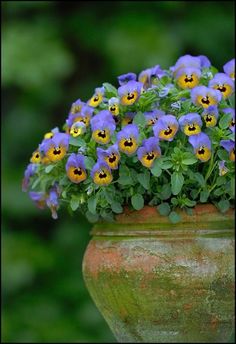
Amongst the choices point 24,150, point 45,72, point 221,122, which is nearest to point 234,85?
point 221,122

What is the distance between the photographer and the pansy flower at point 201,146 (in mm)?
1608

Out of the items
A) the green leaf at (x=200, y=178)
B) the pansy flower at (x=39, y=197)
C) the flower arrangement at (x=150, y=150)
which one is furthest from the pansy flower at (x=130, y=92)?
the pansy flower at (x=39, y=197)

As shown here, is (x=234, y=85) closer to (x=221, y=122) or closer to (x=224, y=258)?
(x=221, y=122)

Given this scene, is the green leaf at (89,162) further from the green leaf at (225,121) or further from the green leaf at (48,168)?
the green leaf at (225,121)

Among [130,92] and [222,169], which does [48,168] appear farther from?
[222,169]

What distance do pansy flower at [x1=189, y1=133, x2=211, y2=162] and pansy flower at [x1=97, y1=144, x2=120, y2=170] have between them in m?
0.15

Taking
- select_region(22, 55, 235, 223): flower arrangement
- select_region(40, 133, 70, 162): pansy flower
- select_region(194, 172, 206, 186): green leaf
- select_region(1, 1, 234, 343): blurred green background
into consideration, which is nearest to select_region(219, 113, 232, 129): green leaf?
select_region(22, 55, 235, 223): flower arrangement

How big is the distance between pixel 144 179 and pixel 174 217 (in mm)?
106

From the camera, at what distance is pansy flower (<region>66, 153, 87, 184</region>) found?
1655 mm

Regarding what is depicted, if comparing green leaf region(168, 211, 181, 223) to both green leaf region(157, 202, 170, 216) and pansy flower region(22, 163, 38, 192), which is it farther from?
pansy flower region(22, 163, 38, 192)

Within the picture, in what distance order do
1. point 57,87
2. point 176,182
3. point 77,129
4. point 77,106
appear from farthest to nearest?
point 57,87
point 77,106
point 77,129
point 176,182

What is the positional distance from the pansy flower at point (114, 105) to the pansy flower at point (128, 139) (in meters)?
0.08

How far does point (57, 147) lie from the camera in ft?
5.55

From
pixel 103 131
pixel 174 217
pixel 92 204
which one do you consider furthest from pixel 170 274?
pixel 103 131
